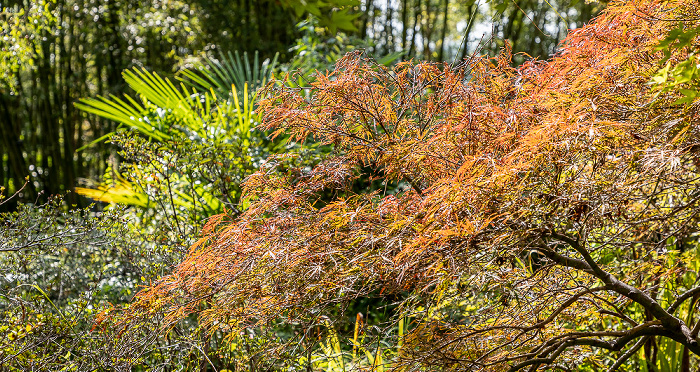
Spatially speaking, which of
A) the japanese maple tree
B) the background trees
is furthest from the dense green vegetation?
the background trees

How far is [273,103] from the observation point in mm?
2303

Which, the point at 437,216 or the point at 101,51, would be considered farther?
the point at 101,51

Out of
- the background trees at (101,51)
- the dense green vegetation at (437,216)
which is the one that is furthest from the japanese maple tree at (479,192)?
the background trees at (101,51)

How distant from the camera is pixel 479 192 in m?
1.56

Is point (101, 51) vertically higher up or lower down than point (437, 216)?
higher up

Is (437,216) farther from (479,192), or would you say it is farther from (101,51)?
(101,51)

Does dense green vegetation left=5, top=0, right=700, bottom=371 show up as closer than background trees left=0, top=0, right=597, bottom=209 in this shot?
Yes

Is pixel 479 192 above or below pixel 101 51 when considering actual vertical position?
below

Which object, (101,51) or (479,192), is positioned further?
(101,51)

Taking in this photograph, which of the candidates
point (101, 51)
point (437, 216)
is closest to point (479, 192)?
point (437, 216)

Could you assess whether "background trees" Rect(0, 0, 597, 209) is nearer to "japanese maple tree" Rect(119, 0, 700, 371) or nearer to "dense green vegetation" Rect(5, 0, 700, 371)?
"dense green vegetation" Rect(5, 0, 700, 371)

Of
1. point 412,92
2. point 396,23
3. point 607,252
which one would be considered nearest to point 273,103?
point 412,92

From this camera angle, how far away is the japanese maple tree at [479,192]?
159cm

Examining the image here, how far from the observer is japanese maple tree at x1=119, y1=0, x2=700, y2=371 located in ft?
5.21
